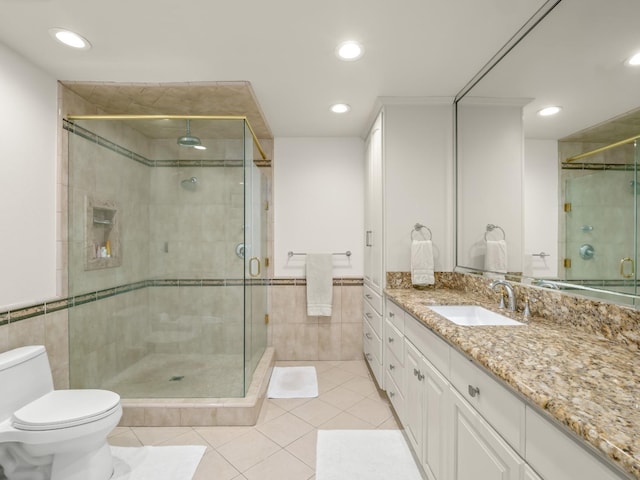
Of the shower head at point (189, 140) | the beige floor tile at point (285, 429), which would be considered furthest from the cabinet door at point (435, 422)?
the shower head at point (189, 140)

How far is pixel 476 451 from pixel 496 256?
123 cm

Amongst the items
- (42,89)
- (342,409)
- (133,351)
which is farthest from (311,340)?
(42,89)

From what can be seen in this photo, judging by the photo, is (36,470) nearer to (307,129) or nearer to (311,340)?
(311,340)

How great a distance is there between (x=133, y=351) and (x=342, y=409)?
1633 mm

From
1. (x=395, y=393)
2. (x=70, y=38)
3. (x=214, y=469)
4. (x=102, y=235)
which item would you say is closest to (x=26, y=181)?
(x=102, y=235)

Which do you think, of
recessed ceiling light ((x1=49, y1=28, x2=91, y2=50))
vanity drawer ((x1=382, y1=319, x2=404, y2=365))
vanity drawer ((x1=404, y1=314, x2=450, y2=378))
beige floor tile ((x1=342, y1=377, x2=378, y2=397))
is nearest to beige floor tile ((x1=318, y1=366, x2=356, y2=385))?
beige floor tile ((x1=342, y1=377, x2=378, y2=397))

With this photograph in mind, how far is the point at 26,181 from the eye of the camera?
6.15ft

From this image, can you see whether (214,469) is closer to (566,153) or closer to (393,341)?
(393,341)

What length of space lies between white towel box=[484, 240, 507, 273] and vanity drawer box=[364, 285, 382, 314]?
2.64ft

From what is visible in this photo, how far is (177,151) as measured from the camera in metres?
2.38

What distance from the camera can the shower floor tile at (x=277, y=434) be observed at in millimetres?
1701

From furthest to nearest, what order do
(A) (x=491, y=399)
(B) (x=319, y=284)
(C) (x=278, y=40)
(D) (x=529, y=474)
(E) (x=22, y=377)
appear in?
1. (B) (x=319, y=284)
2. (C) (x=278, y=40)
3. (E) (x=22, y=377)
4. (A) (x=491, y=399)
5. (D) (x=529, y=474)

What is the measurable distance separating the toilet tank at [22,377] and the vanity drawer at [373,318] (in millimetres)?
2085

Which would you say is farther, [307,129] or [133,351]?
[307,129]
